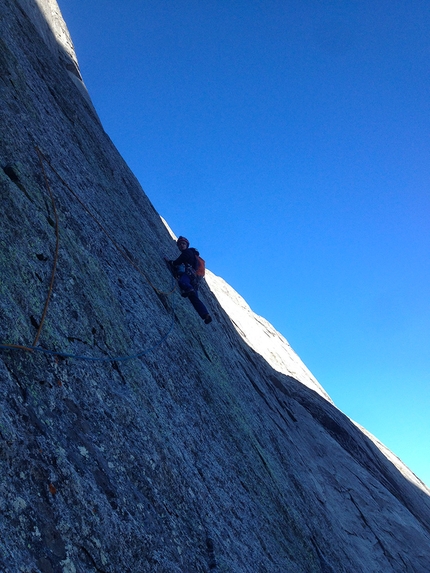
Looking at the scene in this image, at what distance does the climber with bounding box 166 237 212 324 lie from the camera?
1036 cm

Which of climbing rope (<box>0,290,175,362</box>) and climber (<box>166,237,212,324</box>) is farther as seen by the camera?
climber (<box>166,237,212,324</box>)

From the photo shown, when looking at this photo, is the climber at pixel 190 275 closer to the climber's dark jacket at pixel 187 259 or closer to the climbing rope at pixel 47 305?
the climber's dark jacket at pixel 187 259

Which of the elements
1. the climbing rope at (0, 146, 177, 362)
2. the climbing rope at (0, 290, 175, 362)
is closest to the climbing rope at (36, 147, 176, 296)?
the climbing rope at (0, 146, 177, 362)

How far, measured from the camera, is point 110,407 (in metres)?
4.51

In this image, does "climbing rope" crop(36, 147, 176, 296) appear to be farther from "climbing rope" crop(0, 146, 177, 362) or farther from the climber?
the climber

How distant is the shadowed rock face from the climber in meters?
0.47

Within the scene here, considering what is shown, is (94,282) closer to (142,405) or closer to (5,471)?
(142,405)

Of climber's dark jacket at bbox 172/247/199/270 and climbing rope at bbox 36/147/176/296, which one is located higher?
climber's dark jacket at bbox 172/247/199/270

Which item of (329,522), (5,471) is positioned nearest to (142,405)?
(5,471)

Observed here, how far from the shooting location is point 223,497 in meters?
5.70

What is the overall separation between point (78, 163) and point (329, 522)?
10.4m

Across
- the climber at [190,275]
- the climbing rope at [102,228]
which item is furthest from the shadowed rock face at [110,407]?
the climber at [190,275]

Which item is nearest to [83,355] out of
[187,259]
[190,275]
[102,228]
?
[102,228]

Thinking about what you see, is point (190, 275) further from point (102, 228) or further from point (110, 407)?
point (110, 407)
